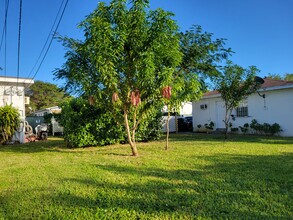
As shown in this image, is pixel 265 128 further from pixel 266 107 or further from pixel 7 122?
pixel 7 122

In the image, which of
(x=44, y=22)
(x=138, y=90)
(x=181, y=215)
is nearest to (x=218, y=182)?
(x=181, y=215)

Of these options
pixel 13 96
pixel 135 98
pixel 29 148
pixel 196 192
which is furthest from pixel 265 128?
pixel 13 96

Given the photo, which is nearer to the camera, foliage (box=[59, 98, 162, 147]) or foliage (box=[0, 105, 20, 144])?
foliage (box=[59, 98, 162, 147])

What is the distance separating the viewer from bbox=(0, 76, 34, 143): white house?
1424 centimetres

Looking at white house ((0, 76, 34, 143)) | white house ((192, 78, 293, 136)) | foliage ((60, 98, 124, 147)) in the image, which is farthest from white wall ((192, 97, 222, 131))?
white house ((0, 76, 34, 143))

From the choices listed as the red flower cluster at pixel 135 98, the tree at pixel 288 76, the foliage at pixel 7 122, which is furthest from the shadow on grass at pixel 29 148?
the tree at pixel 288 76

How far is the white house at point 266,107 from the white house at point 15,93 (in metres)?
12.5

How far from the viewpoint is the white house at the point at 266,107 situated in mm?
A: 13594

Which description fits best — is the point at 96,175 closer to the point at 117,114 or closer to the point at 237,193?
the point at 237,193

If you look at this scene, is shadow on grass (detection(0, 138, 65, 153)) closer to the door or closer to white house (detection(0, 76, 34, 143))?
white house (detection(0, 76, 34, 143))

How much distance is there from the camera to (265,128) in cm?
1431

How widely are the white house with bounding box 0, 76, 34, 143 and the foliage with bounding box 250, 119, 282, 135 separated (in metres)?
13.5

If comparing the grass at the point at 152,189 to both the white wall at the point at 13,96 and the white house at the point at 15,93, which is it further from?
the white wall at the point at 13,96

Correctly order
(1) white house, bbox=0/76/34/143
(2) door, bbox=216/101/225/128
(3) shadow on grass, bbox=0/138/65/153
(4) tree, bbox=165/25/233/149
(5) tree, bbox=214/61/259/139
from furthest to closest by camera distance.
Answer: (2) door, bbox=216/101/225/128 < (1) white house, bbox=0/76/34/143 < (5) tree, bbox=214/61/259/139 < (3) shadow on grass, bbox=0/138/65/153 < (4) tree, bbox=165/25/233/149
